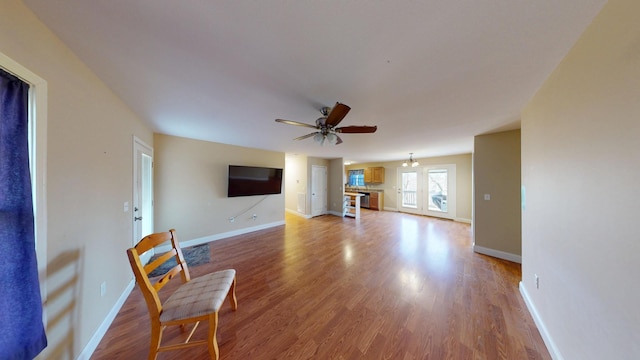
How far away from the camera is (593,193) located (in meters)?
1.04

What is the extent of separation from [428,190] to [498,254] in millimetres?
3508

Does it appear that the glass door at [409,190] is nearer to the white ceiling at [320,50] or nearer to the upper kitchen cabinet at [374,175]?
the upper kitchen cabinet at [374,175]

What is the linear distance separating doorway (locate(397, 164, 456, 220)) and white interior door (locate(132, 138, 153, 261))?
24.0ft

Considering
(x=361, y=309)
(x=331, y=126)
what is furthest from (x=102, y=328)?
(x=331, y=126)

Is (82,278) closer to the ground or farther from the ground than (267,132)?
closer to the ground

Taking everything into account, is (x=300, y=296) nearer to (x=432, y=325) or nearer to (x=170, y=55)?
(x=432, y=325)

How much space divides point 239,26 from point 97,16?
2.43 feet

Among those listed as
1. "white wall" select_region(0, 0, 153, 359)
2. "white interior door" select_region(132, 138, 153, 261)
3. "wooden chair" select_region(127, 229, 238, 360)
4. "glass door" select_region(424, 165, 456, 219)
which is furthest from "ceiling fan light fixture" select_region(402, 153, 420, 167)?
"white wall" select_region(0, 0, 153, 359)

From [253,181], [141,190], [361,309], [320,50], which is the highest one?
[320,50]

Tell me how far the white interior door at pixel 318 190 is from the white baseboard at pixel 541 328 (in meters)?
5.01

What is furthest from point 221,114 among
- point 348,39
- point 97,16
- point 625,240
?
point 625,240

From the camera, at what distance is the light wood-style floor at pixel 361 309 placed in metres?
1.50

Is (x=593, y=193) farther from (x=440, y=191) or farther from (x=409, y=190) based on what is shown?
(x=409, y=190)

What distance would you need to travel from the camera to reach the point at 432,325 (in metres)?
1.74
